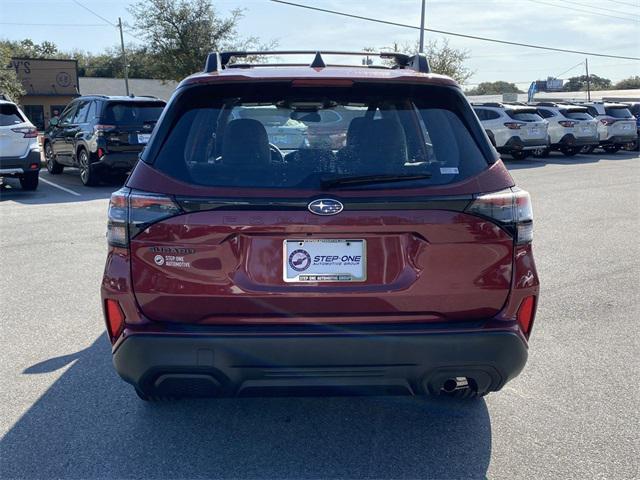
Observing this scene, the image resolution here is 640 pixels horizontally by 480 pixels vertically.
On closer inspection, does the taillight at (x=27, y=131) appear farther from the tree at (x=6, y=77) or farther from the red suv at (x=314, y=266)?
the tree at (x=6, y=77)

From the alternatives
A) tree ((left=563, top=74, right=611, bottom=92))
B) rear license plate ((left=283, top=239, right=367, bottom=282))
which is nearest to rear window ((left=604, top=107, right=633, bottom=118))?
rear license plate ((left=283, top=239, right=367, bottom=282))

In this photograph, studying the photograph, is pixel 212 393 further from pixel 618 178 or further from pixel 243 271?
pixel 618 178

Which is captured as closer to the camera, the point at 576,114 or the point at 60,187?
the point at 60,187

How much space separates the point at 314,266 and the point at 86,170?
39.7 feet

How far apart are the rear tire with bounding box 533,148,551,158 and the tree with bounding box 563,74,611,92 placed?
69055 millimetres

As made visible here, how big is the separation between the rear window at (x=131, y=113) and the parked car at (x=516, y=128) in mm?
11840

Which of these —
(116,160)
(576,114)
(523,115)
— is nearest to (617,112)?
(576,114)

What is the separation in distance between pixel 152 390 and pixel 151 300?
46 cm

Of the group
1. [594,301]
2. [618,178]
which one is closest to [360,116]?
[594,301]

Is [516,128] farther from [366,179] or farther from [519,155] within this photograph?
[366,179]

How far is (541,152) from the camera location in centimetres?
2417

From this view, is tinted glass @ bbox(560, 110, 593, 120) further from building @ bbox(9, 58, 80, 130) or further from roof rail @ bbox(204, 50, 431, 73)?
building @ bbox(9, 58, 80, 130)

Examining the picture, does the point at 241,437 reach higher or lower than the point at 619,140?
lower

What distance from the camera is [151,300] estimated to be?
3.11 m
